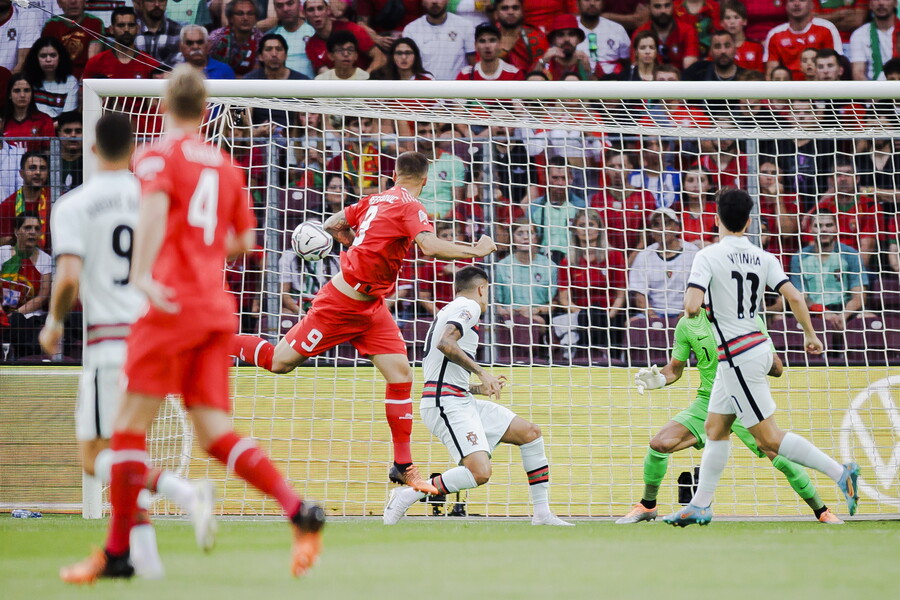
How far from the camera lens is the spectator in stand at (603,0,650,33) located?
12.2m

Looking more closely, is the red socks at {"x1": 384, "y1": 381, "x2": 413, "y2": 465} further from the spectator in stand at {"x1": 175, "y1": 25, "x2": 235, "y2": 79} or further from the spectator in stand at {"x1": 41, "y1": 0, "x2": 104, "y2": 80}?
the spectator in stand at {"x1": 41, "y1": 0, "x2": 104, "y2": 80}

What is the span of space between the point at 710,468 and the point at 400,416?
77.1 inches

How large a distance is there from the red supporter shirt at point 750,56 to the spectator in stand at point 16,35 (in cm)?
786

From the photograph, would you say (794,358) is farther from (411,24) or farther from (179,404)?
(411,24)

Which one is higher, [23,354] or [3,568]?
[23,354]

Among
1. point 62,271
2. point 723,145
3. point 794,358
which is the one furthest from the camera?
point 723,145

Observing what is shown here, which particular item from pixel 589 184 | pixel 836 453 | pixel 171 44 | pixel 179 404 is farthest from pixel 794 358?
pixel 171 44

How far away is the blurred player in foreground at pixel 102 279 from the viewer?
396 cm

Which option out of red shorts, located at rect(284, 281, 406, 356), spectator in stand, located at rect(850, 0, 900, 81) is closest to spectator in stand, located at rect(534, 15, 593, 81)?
spectator in stand, located at rect(850, 0, 900, 81)

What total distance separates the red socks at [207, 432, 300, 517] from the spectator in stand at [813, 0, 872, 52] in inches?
404

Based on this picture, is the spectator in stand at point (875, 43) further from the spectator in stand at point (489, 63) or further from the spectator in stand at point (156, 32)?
the spectator in stand at point (156, 32)

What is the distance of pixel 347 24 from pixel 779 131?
543cm

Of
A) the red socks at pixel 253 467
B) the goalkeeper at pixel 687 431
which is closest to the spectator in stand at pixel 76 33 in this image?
the goalkeeper at pixel 687 431

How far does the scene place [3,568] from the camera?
4031 mm
